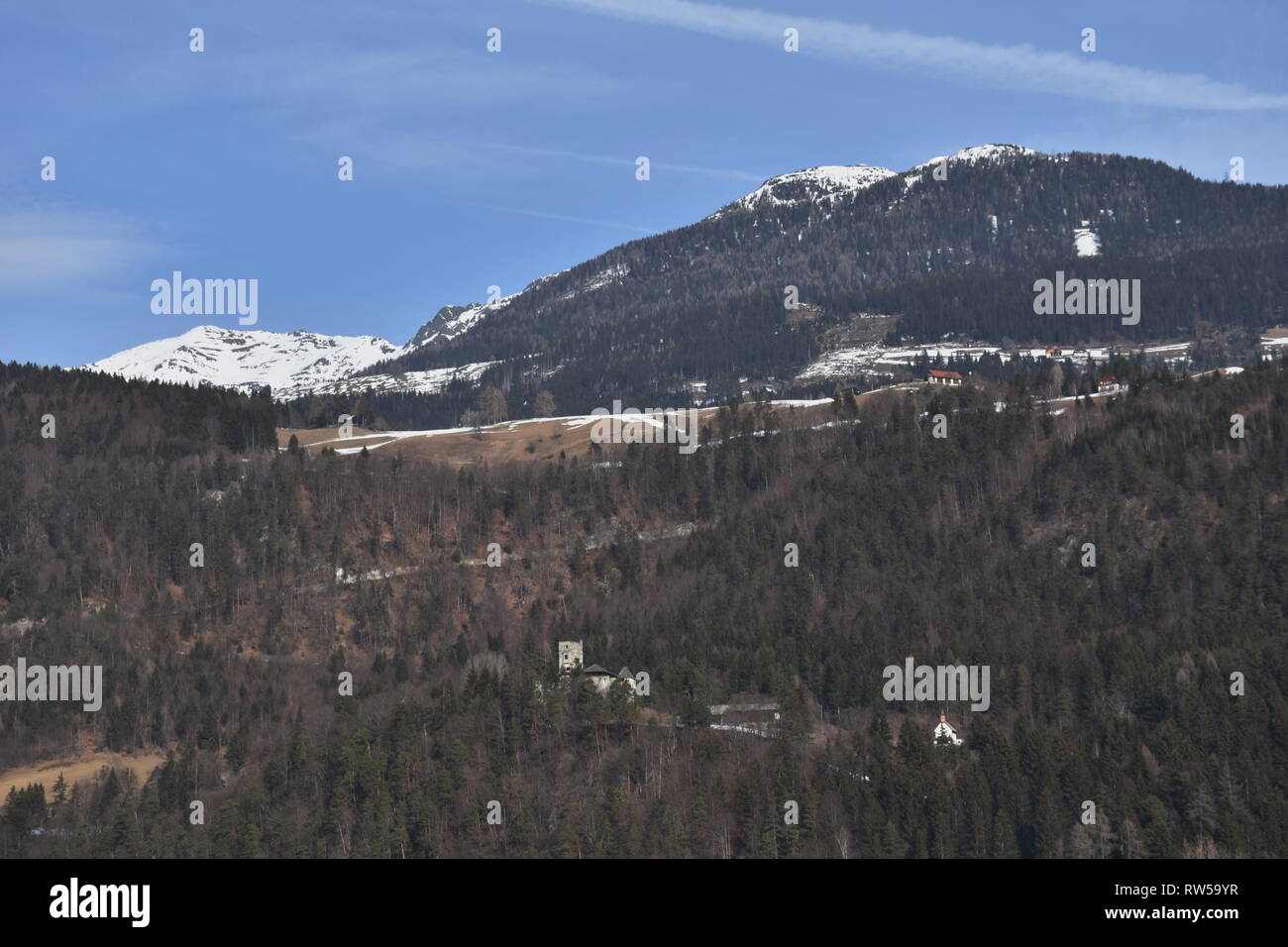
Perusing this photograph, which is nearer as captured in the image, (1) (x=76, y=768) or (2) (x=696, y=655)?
(1) (x=76, y=768)

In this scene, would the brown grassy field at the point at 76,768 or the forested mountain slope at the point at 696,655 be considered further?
the brown grassy field at the point at 76,768

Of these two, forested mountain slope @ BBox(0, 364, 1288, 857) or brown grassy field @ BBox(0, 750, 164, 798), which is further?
brown grassy field @ BBox(0, 750, 164, 798)

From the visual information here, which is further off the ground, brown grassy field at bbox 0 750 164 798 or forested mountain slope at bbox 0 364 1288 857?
forested mountain slope at bbox 0 364 1288 857

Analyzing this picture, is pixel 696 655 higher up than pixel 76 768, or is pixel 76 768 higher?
pixel 696 655

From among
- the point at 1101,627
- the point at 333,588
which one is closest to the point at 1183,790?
the point at 1101,627

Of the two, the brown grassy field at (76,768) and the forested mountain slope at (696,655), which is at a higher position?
the forested mountain slope at (696,655)

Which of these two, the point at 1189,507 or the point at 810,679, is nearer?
the point at 810,679
